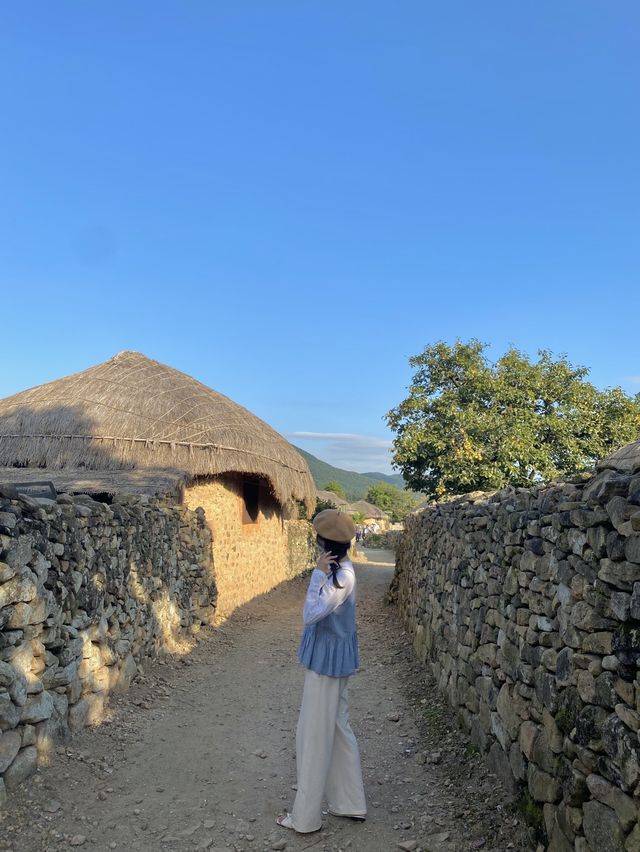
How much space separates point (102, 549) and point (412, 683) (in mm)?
3622

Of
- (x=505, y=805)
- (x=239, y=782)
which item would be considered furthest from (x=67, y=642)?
(x=505, y=805)

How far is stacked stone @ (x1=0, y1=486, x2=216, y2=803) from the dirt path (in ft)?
0.82

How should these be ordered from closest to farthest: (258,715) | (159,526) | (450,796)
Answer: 1. (450,796)
2. (258,715)
3. (159,526)

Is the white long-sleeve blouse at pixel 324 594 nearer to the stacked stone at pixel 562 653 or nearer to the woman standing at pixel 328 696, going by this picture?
the woman standing at pixel 328 696

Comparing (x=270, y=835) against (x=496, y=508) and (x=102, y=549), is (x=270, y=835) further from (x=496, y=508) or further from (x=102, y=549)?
(x=102, y=549)

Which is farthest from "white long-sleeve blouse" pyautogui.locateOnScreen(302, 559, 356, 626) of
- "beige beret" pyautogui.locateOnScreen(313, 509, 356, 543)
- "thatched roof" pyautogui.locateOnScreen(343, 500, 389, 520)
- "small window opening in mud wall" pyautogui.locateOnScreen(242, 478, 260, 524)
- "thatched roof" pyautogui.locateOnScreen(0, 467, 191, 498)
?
"thatched roof" pyautogui.locateOnScreen(343, 500, 389, 520)

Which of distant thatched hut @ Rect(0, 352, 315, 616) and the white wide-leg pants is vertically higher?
distant thatched hut @ Rect(0, 352, 315, 616)

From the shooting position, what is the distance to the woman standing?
364 centimetres

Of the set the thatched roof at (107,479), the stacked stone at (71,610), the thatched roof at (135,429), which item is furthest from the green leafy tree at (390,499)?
the stacked stone at (71,610)

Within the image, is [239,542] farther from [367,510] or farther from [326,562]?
[367,510]

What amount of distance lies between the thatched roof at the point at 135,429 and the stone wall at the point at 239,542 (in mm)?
550

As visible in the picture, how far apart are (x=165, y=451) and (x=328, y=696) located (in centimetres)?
849

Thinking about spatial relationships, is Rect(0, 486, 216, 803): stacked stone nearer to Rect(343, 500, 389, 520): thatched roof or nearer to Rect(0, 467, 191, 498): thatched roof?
Rect(0, 467, 191, 498): thatched roof

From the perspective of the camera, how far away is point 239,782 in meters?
4.38
